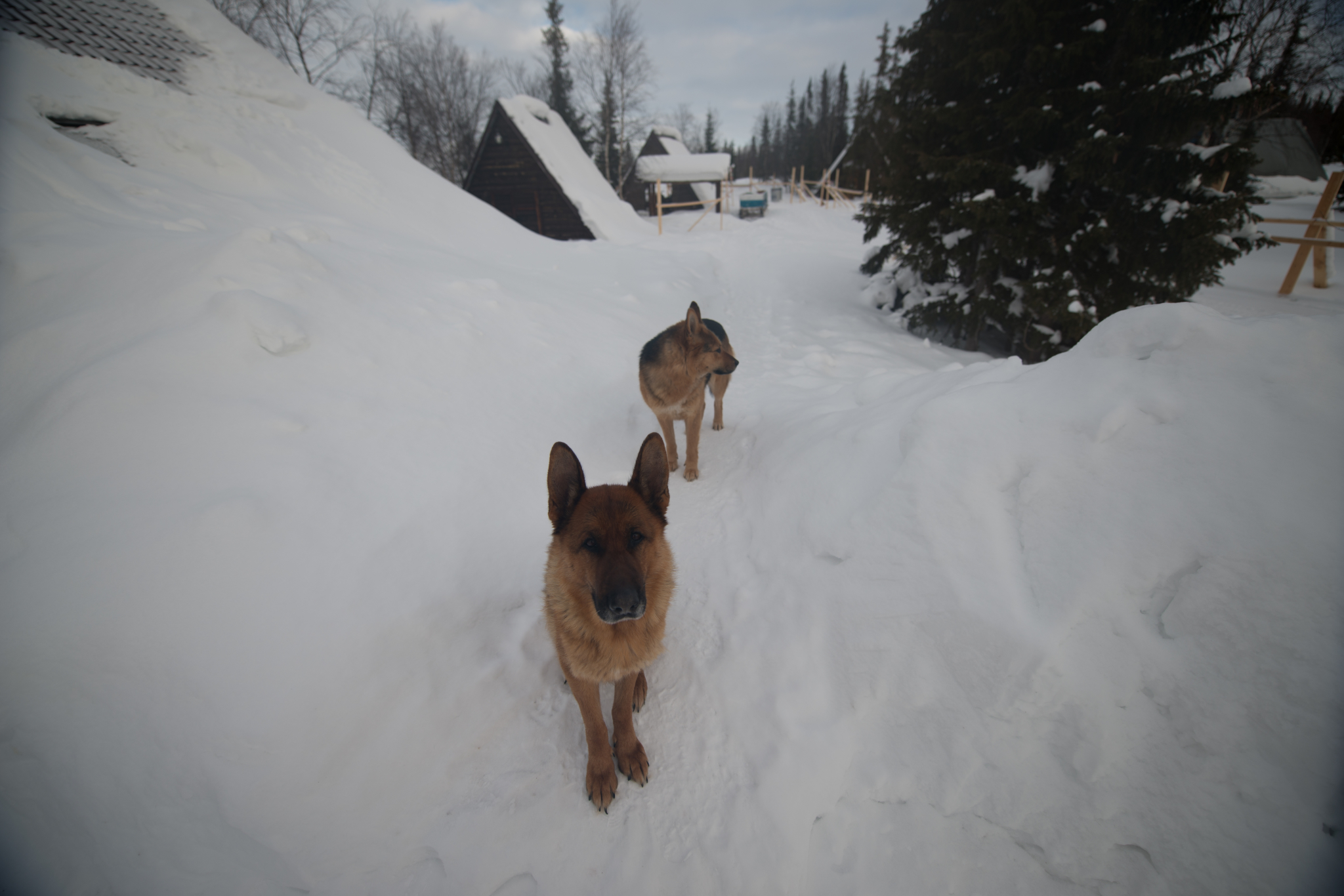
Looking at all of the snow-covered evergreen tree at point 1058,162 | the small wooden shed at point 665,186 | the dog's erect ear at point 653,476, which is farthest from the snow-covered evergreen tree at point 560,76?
the dog's erect ear at point 653,476

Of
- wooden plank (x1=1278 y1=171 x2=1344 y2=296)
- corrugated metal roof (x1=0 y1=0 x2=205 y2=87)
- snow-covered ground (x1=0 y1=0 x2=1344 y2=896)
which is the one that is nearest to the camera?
snow-covered ground (x1=0 y1=0 x2=1344 y2=896)

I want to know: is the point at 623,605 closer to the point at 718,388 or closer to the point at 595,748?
the point at 595,748

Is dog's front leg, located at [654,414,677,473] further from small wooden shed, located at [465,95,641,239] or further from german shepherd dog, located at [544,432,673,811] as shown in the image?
small wooden shed, located at [465,95,641,239]

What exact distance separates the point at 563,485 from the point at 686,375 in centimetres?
244

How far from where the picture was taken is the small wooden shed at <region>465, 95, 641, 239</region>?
57.3 feet

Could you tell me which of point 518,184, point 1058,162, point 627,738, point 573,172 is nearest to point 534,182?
point 518,184

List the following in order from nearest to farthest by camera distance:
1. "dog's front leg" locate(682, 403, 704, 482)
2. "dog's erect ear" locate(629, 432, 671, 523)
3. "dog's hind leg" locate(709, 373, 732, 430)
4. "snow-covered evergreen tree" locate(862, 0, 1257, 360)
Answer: "dog's erect ear" locate(629, 432, 671, 523)
"dog's front leg" locate(682, 403, 704, 482)
"dog's hind leg" locate(709, 373, 732, 430)
"snow-covered evergreen tree" locate(862, 0, 1257, 360)

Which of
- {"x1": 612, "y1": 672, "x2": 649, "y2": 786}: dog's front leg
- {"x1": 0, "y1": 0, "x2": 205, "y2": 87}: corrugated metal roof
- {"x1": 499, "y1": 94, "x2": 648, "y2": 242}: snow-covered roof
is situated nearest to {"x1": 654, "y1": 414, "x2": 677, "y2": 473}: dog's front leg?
{"x1": 612, "y1": 672, "x2": 649, "y2": 786}: dog's front leg

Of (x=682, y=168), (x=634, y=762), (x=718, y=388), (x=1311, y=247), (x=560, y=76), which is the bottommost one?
(x=634, y=762)

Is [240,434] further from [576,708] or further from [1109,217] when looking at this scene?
[1109,217]

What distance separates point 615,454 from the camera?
455cm

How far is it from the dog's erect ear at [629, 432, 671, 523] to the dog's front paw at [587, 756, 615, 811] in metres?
1.12

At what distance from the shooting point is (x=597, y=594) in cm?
188

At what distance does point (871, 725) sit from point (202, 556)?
3.24 metres
